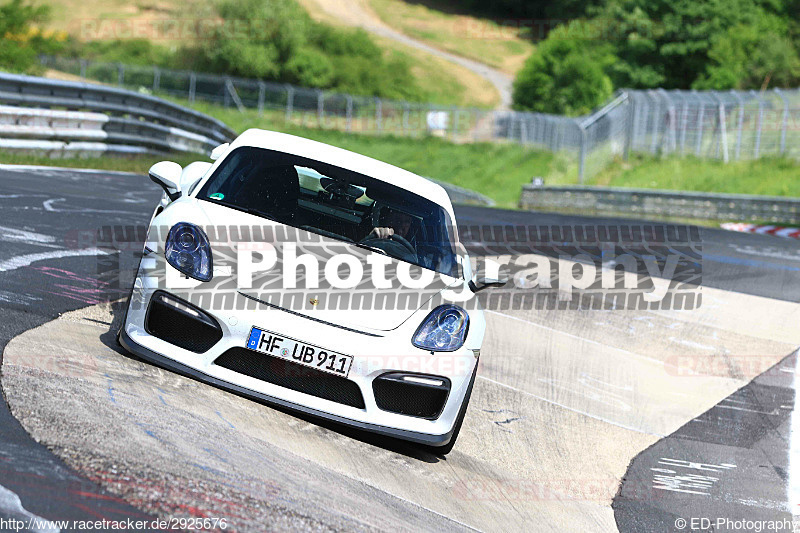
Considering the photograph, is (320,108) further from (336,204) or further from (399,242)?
(399,242)

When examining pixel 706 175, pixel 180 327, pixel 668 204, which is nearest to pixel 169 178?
pixel 180 327

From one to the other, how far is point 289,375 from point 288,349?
144 mm

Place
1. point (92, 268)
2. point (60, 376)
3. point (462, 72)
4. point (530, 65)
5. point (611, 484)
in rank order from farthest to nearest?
point (462, 72)
point (530, 65)
point (92, 268)
point (611, 484)
point (60, 376)

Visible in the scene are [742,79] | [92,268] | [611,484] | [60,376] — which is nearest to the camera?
[60,376]

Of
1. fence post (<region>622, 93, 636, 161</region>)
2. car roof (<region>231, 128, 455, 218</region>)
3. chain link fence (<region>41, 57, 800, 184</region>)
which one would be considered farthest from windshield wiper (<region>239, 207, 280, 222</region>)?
fence post (<region>622, 93, 636, 161</region>)

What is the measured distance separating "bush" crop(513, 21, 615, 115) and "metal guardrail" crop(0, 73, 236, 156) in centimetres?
4215

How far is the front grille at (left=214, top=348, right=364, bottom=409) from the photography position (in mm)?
4555

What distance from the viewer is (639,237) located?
1572 cm

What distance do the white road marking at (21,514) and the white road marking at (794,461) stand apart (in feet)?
13.3

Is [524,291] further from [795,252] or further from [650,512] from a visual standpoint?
[795,252]

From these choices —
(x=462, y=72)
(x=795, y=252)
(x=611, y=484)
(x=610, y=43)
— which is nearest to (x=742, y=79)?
(x=610, y=43)

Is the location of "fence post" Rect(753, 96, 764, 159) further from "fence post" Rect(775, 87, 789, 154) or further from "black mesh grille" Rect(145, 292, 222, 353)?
"black mesh grille" Rect(145, 292, 222, 353)

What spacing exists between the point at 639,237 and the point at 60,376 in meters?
12.7

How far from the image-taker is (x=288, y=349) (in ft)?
14.8
